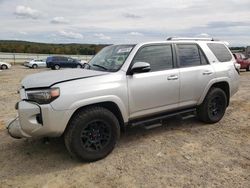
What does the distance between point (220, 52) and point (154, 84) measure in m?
2.21

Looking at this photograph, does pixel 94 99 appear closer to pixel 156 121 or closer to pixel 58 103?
pixel 58 103

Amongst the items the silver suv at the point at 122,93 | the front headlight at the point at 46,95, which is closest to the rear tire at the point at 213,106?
the silver suv at the point at 122,93

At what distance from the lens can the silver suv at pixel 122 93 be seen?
392 cm

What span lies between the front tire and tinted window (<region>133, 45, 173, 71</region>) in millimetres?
1134

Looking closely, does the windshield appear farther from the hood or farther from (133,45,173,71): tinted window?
the hood

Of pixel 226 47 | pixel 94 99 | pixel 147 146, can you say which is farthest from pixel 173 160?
pixel 226 47

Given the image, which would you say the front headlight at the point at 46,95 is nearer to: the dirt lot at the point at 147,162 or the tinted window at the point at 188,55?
the dirt lot at the point at 147,162

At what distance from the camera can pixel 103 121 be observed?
167 inches

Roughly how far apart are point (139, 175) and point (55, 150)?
1625 millimetres

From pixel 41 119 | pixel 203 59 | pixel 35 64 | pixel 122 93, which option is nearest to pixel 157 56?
pixel 122 93

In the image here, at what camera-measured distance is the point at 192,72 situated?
5422 millimetres

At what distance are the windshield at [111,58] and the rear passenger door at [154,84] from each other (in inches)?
8.6

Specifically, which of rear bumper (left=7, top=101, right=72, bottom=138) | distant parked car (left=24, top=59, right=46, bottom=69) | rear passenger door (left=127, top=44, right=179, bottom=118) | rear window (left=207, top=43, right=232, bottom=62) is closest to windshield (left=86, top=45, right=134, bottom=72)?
rear passenger door (left=127, top=44, right=179, bottom=118)

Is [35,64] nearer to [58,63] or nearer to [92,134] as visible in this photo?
[58,63]
